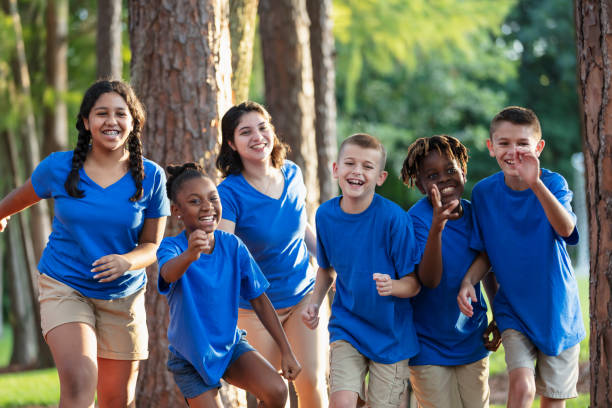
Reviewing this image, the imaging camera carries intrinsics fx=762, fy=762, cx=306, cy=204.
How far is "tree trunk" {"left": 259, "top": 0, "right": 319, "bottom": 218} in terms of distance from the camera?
26.6 ft

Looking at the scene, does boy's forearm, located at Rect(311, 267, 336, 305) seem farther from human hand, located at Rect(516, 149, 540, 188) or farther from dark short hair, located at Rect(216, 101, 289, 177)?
human hand, located at Rect(516, 149, 540, 188)

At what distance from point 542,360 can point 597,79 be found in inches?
60.4

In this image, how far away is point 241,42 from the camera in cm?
714

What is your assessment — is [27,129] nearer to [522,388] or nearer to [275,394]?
[275,394]

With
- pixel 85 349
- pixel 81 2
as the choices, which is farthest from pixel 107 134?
pixel 81 2

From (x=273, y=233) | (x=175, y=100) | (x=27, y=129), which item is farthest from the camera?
(x=27, y=129)

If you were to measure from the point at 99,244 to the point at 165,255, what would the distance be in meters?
0.48

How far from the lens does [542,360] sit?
4160mm

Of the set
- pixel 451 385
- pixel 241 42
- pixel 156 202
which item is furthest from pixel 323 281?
pixel 241 42

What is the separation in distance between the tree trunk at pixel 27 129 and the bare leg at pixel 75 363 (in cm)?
1044

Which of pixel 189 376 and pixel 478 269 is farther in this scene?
pixel 478 269

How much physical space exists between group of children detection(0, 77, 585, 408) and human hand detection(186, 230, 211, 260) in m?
0.15

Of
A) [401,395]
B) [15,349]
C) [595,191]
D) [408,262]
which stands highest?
[595,191]

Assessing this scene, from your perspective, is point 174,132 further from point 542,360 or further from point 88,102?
point 542,360
